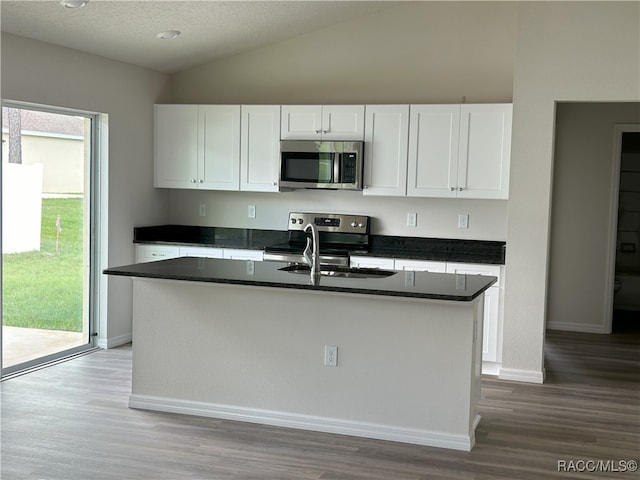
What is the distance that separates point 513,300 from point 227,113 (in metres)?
2.91

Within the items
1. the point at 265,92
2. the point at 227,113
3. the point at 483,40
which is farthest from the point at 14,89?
the point at 483,40

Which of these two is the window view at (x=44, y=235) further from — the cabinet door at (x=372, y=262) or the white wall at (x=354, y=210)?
the cabinet door at (x=372, y=262)

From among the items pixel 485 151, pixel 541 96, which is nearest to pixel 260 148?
Answer: pixel 485 151

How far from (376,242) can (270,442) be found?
9.35ft

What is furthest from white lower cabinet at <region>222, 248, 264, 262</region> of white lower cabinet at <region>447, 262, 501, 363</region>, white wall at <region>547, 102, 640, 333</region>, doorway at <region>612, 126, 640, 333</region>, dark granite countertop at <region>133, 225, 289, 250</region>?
doorway at <region>612, 126, 640, 333</region>

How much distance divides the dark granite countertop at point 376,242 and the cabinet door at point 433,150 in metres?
0.54

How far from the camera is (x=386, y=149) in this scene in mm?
6109

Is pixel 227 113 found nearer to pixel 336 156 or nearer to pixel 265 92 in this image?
pixel 265 92

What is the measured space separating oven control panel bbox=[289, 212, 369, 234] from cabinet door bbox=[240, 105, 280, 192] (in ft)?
1.40

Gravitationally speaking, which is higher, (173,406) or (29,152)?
(29,152)

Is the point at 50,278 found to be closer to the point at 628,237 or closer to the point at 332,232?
the point at 332,232

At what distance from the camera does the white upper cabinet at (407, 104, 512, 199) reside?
5812mm

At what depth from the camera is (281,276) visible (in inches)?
171

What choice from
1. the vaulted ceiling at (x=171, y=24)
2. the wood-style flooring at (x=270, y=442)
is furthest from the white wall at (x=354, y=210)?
the wood-style flooring at (x=270, y=442)
